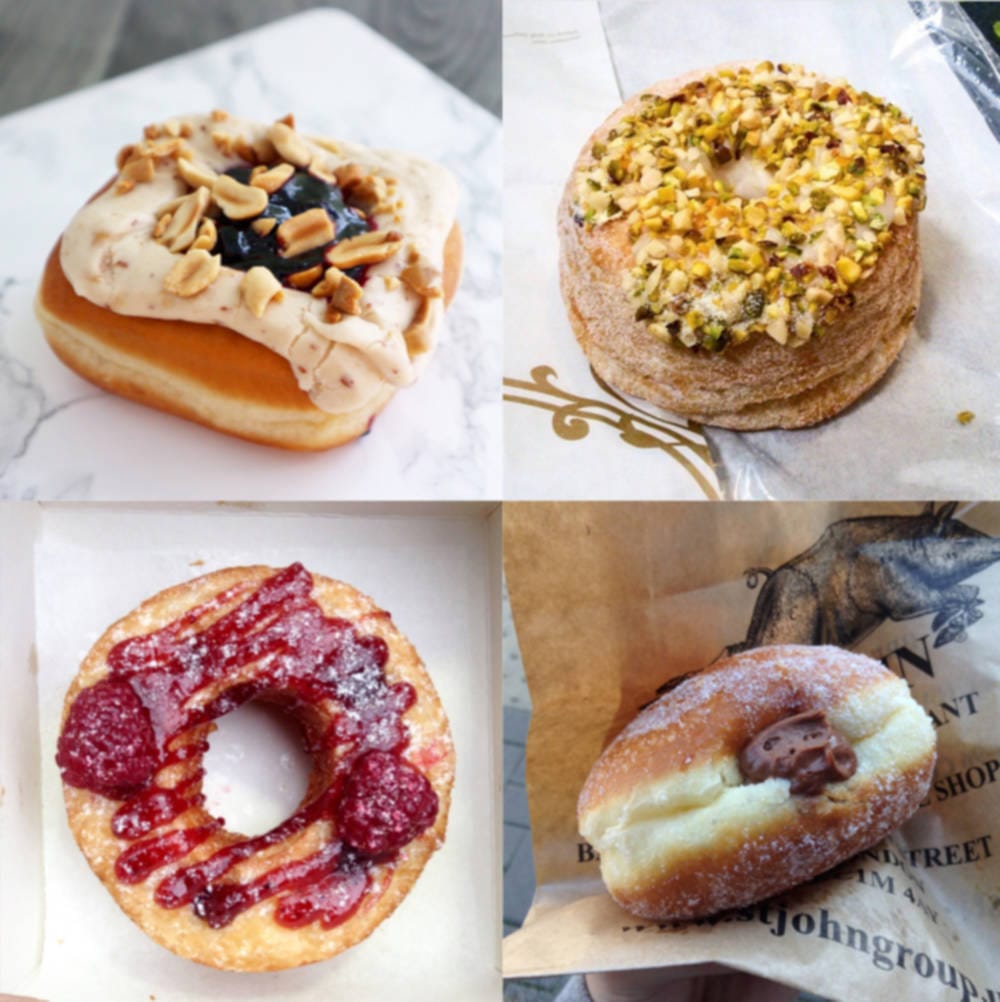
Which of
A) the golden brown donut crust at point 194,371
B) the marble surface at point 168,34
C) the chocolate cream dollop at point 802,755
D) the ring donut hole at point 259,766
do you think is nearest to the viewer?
the chocolate cream dollop at point 802,755

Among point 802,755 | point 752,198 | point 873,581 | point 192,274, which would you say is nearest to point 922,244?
point 752,198

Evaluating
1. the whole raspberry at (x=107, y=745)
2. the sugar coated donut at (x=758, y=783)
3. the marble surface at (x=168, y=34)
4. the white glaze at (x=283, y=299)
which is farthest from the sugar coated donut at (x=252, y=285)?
the sugar coated donut at (x=758, y=783)

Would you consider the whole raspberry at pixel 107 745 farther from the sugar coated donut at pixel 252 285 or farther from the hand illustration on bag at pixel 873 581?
the hand illustration on bag at pixel 873 581

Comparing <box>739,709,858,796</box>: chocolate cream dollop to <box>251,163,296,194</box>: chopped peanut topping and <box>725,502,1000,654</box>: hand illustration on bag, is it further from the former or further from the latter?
<box>251,163,296,194</box>: chopped peanut topping

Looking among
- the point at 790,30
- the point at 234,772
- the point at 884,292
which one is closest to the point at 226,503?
the point at 234,772

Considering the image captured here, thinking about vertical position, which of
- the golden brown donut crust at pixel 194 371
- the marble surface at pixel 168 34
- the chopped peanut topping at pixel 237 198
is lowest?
the golden brown donut crust at pixel 194 371

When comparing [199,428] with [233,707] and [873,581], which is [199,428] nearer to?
[233,707]

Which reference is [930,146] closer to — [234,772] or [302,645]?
[302,645]
